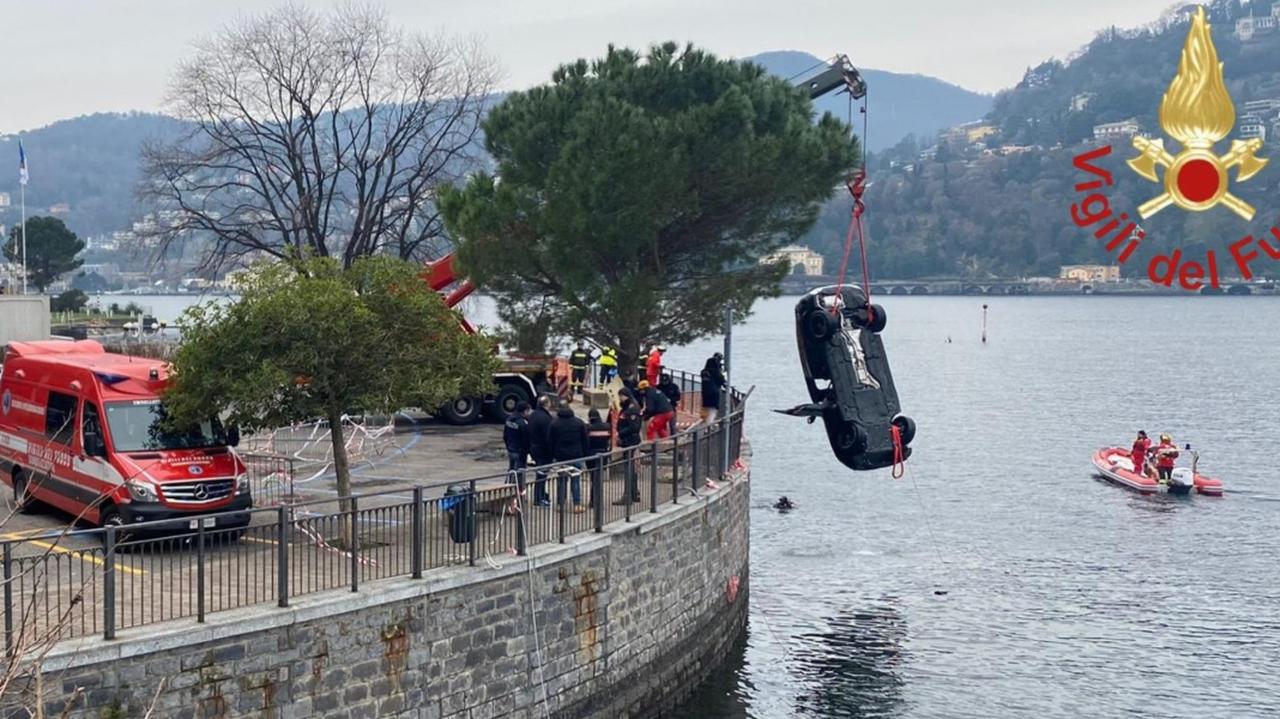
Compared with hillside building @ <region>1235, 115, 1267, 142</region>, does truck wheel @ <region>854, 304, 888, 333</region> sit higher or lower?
lower

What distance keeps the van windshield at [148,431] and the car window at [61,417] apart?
799 millimetres

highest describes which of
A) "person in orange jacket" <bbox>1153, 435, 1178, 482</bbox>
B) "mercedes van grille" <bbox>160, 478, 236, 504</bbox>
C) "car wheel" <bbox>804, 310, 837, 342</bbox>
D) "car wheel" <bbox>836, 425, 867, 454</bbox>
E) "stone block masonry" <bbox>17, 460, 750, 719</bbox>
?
"car wheel" <bbox>804, 310, 837, 342</bbox>

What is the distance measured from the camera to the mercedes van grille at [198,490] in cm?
1802

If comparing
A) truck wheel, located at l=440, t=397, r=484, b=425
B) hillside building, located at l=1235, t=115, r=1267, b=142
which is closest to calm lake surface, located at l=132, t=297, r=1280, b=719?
truck wheel, located at l=440, t=397, r=484, b=425

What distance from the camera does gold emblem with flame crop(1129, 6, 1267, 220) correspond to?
16125 mm

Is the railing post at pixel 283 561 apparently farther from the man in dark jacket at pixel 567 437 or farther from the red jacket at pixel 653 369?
the red jacket at pixel 653 369

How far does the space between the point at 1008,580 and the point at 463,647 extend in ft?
60.0

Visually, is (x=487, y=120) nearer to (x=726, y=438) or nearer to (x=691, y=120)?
(x=691, y=120)

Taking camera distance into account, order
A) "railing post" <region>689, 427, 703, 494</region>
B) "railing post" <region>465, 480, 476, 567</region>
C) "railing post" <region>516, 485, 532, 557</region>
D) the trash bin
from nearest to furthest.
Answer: "railing post" <region>465, 480, 476, 567</region>
the trash bin
"railing post" <region>516, 485, 532, 557</region>
"railing post" <region>689, 427, 703, 494</region>

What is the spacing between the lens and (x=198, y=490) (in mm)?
18234

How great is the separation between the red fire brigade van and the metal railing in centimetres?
42

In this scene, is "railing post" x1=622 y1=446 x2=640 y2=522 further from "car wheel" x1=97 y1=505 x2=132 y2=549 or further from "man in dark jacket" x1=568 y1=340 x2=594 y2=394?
"man in dark jacket" x1=568 y1=340 x2=594 y2=394

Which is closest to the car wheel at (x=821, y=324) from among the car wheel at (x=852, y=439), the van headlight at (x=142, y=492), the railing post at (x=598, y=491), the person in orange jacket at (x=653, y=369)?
the car wheel at (x=852, y=439)

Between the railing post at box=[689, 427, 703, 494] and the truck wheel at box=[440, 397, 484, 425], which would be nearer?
the railing post at box=[689, 427, 703, 494]
